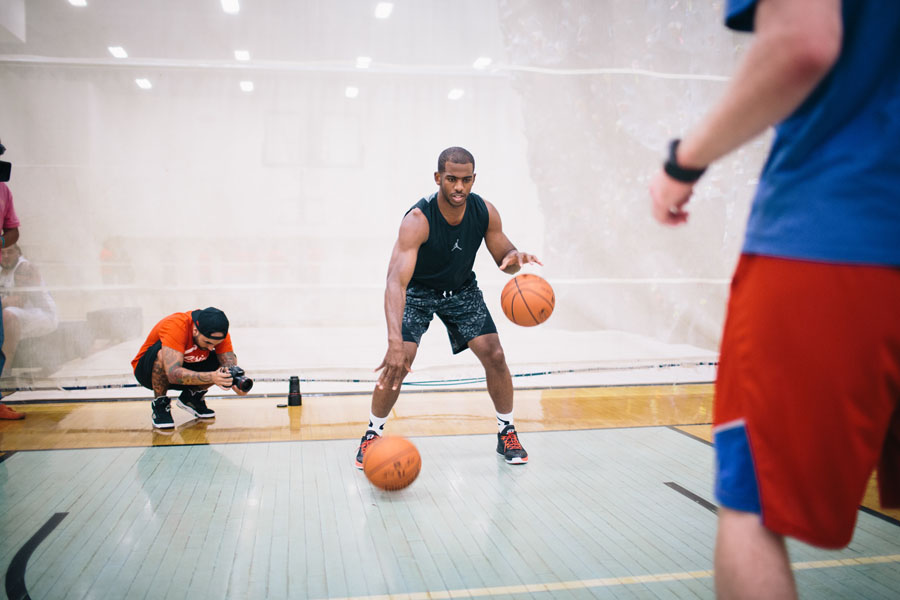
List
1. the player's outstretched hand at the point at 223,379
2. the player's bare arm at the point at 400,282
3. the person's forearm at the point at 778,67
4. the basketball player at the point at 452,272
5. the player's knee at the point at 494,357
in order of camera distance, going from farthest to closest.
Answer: the player's outstretched hand at the point at 223,379
the player's knee at the point at 494,357
the basketball player at the point at 452,272
the player's bare arm at the point at 400,282
the person's forearm at the point at 778,67

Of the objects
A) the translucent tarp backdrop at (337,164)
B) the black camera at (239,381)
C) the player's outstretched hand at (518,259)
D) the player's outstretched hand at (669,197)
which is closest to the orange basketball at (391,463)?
the player's outstretched hand at (518,259)

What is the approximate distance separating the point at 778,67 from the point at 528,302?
225 centimetres

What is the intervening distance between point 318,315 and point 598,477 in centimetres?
261

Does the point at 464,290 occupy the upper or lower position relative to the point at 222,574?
upper

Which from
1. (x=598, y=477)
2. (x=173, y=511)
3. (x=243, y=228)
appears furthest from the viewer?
(x=243, y=228)

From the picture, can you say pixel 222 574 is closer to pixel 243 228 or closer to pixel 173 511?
pixel 173 511

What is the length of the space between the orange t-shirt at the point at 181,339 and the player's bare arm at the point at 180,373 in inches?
1.4

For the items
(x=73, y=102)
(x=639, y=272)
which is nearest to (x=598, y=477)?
(x=639, y=272)

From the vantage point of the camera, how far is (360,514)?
2656mm

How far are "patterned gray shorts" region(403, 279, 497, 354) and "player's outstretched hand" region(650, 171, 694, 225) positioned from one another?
2.20 meters

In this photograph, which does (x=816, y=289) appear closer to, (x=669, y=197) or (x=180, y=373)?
(x=669, y=197)

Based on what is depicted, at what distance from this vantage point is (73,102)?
4621 mm

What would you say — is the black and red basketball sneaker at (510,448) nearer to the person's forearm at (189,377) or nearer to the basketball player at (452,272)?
the basketball player at (452,272)

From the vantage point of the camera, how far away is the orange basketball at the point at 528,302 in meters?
3.12
